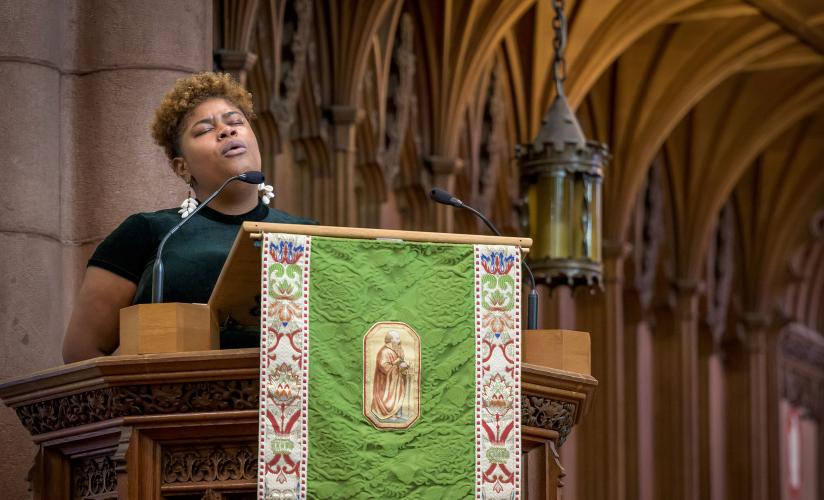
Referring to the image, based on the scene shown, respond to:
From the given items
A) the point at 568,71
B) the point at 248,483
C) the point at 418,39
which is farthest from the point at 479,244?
the point at 568,71

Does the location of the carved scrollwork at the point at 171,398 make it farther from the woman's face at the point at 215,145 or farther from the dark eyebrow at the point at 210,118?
the dark eyebrow at the point at 210,118

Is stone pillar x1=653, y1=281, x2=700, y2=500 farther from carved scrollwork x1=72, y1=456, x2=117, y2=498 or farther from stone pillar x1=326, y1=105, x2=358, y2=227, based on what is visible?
carved scrollwork x1=72, y1=456, x2=117, y2=498

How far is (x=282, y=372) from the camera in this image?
4812mm

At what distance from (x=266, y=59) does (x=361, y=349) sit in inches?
348

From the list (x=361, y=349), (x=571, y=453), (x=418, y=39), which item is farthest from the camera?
(x=571, y=453)

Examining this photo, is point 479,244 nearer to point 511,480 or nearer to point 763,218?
point 511,480

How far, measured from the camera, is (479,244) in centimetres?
504

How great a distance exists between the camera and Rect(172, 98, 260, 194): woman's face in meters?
5.60

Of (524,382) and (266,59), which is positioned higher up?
(266,59)

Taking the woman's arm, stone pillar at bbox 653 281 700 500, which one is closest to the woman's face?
the woman's arm

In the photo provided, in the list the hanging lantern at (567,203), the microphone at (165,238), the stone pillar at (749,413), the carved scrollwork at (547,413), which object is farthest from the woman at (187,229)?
the stone pillar at (749,413)

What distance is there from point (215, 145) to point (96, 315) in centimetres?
61

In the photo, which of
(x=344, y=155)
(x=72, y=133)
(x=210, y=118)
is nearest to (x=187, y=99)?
(x=210, y=118)

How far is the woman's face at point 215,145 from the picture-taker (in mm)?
5598
